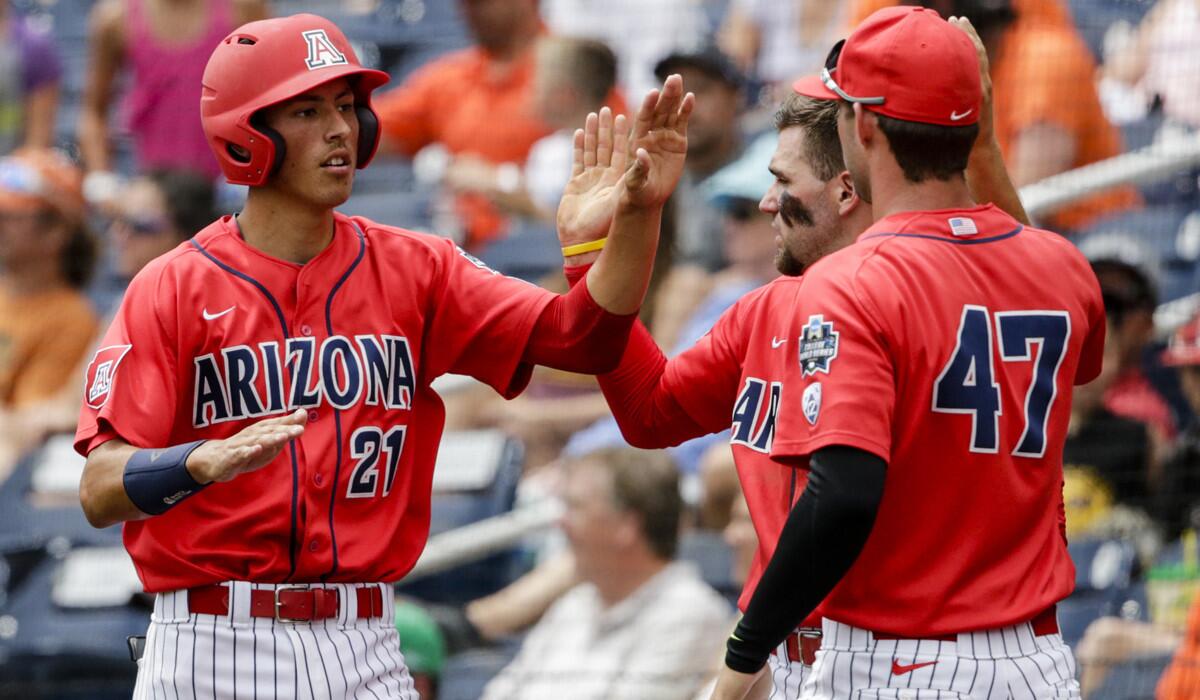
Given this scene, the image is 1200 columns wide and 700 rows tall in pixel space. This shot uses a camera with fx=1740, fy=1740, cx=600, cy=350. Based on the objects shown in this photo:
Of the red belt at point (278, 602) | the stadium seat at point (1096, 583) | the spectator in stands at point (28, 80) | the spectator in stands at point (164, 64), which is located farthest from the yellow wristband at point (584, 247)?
Result: the spectator in stands at point (28, 80)

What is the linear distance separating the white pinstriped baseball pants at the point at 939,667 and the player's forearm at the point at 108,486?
1095 mm

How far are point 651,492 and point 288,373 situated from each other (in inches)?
81.8

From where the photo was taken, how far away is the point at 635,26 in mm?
7449

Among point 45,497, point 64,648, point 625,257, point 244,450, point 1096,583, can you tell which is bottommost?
point 64,648

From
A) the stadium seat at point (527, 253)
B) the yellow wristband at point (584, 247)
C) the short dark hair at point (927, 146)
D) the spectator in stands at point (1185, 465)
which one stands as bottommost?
the spectator in stands at point (1185, 465)

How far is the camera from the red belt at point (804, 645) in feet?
8.79

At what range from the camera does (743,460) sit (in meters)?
2.79

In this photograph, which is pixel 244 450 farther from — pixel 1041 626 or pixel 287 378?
pixel 1041 626

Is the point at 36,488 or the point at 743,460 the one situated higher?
the point at 743,460

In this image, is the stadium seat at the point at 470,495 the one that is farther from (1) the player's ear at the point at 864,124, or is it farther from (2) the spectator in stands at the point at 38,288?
(1) the player's ear at the point at 864,124

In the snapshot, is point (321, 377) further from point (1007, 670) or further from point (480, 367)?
point (1007, 670)

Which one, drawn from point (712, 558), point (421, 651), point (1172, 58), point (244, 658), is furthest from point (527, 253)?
point (244, 658)

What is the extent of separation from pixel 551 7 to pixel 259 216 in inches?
196

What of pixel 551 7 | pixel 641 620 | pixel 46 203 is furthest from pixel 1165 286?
pixel 46 203
